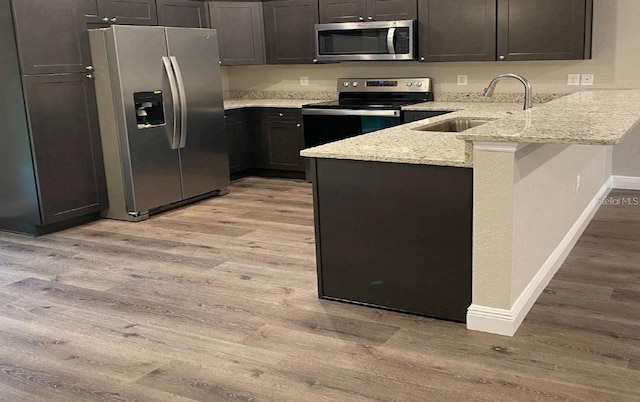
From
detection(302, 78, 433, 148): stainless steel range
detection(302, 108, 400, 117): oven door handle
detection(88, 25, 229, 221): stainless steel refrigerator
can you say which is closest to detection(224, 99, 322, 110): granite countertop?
detection(302, 108, 400, 117): oven door handle

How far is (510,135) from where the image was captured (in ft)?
8.72

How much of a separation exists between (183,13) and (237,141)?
1344 mm

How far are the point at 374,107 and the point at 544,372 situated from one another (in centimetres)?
366

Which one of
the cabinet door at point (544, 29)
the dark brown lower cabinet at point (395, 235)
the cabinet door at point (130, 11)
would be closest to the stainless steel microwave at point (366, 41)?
the cabinet door at point (544, 29)

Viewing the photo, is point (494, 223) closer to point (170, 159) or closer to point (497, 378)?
point (497, 378)

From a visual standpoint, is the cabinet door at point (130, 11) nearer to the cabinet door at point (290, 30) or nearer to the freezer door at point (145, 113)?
the freezer door at point (145, 113)

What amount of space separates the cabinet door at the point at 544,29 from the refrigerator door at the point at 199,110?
2501 millimetres

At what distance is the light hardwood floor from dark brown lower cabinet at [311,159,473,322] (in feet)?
0.36

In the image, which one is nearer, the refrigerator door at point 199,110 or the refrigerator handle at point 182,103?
the refrigerator handle at point 182,103

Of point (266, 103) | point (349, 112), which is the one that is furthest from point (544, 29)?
point (266, 103)

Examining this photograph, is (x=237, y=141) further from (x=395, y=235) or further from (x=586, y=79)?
(x=395, y=235)

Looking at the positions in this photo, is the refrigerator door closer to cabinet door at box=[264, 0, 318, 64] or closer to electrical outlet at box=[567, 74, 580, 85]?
cabinet door at box=[264, 0, 318, 64]

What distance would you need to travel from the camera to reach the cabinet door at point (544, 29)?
201 inches

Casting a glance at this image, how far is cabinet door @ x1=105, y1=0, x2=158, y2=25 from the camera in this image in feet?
17.5
